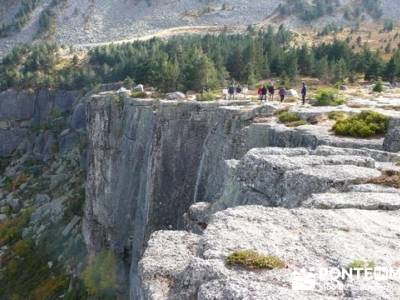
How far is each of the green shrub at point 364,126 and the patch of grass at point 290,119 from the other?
216 cm

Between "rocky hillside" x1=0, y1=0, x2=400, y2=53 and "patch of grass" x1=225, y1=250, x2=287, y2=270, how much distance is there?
425 ft

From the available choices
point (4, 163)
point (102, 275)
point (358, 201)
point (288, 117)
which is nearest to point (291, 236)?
point (358, 201)

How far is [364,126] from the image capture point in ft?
69.2

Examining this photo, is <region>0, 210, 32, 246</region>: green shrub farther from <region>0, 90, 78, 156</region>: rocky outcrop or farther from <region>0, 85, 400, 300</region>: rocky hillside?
<region>0, 90, 78, 156</region>: rocky outcrop

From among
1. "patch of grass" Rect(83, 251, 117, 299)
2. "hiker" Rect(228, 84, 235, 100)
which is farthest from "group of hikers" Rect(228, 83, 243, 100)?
"patch of grass" Rect(83, 251, 117, 299)

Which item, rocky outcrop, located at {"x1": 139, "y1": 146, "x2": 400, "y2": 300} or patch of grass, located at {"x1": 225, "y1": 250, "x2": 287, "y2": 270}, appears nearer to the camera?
rocky outcrop, located at {"x1": 139, "y1": 146, "x2": 400, "y2": 300}

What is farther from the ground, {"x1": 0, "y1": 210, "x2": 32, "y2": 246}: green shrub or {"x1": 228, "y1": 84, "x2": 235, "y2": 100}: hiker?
{"x1": 228, "y1": 84, "x2": 235, "y2": 100}: hiker

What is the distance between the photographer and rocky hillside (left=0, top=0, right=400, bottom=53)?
142m

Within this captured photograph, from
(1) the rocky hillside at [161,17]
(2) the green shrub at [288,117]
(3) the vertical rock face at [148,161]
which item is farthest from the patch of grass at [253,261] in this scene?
(1) the rocky hillside at [161,17]

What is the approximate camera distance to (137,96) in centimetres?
A: 4331

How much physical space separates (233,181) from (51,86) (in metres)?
85.2

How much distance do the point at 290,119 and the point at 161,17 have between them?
129599mm

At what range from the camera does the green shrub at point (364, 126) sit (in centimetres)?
2095
